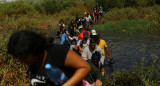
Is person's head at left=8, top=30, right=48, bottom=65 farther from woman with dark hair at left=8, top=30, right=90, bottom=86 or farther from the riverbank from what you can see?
the riverbank

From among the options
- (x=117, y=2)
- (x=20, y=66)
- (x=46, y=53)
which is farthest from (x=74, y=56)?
(x=117, y=2)

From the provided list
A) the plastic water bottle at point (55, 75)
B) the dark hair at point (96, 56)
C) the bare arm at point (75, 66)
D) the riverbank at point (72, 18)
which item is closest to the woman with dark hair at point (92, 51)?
the dark hair at point (96, 56)

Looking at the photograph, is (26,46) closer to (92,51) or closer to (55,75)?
(55,75)

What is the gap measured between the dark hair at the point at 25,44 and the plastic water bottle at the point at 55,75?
0.15 meters


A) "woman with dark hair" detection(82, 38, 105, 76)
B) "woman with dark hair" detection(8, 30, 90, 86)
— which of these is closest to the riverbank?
"woman with dark hair" detection(82, 38, 105, 76)

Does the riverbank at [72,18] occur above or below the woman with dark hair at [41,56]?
below

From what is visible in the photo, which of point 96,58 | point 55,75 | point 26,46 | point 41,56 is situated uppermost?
point 26,46

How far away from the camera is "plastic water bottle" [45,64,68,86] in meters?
1.19

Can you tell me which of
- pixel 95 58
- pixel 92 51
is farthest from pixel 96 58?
pixel 92 51

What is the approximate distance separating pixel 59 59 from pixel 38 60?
173 mm

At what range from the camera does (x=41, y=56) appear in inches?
49.6

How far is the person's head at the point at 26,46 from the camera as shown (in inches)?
44.1

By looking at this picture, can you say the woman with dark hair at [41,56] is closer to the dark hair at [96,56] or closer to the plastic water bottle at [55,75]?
the plastic water bottle at [55,75]

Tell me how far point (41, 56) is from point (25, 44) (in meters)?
0.19
